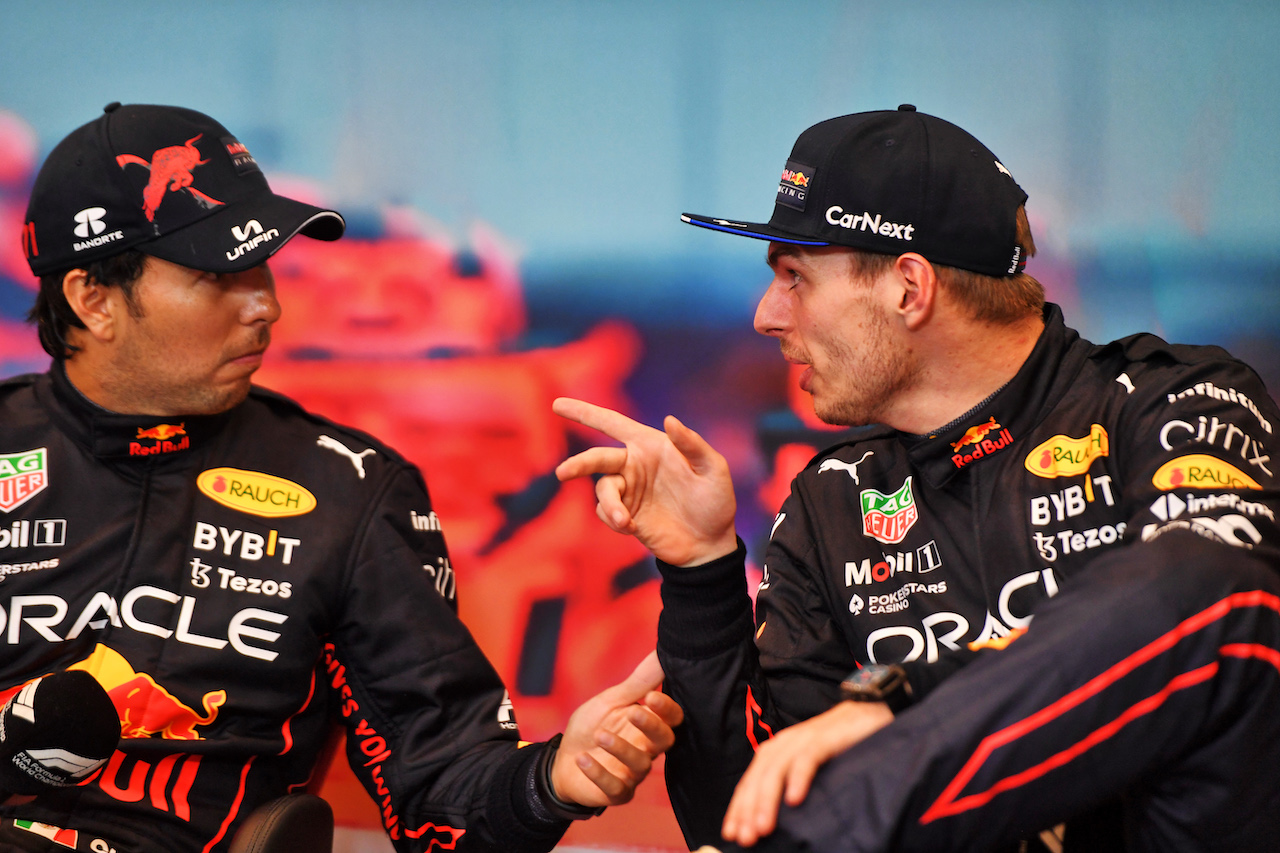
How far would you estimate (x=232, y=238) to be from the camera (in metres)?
1.41

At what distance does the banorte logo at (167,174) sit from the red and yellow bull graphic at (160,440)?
26cm

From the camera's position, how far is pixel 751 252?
1841 mm

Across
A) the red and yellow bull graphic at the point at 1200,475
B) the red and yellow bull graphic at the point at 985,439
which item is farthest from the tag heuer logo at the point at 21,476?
the red and yellow bull graphic at the point at 1200,475

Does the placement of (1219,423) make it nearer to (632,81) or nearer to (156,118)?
(632,81)

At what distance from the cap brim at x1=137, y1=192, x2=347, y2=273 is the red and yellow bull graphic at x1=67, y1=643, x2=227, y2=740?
481mm

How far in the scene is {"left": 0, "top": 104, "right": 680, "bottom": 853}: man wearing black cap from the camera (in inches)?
52.9

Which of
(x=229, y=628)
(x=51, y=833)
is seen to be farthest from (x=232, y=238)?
(x=51, y=833)

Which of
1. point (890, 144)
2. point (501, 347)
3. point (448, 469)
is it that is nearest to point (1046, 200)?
point (890, 144)

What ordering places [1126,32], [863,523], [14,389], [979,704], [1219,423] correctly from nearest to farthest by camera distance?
[979,704], [1219,423], [863,523], [14,389], [1126,32]

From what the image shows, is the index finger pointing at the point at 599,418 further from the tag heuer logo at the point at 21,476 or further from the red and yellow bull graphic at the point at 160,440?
the tag heuer logo at the point at 21,476

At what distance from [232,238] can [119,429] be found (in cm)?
27

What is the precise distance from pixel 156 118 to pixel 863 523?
3.35ft

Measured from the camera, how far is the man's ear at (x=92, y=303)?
144cm

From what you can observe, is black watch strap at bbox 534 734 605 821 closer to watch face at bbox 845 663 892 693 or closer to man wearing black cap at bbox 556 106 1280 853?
man wearing black cap at bbox 556 106 1280 853
